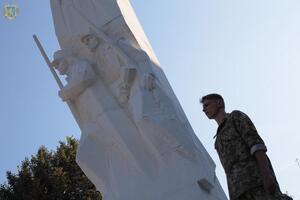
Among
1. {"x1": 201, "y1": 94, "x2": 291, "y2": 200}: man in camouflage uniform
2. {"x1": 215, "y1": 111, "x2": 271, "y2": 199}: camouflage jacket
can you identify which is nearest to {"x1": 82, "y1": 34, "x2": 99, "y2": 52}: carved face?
{"x1": 201, "y1": 94, "x2": 291, "y2": 200}: man in camouflage uniform

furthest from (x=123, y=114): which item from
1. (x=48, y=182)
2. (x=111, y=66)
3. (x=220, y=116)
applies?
(x=48, y=182)

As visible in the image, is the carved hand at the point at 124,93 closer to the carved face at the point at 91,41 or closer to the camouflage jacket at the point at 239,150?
the carved face at the point at 91,41

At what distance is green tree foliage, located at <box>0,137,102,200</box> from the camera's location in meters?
18.6

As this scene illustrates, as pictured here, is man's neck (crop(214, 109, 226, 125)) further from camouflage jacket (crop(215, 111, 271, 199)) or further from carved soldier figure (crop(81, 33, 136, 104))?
carved soldier figure (crop(81, 33, 136, 104))

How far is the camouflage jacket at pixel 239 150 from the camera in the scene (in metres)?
4.13

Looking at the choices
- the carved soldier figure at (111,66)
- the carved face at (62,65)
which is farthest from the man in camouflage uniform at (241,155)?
the carved face at (62,65)

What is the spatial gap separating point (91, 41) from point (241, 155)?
5.54m

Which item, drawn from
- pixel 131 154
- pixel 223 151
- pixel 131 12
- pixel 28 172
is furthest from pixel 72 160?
pixel 223 151

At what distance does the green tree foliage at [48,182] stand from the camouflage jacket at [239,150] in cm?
1497

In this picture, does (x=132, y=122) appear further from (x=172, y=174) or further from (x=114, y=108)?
(x=172, y=174)

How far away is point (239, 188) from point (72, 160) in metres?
17.1

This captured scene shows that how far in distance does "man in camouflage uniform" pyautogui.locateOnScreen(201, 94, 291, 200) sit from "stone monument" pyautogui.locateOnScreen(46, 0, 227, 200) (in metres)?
3.41

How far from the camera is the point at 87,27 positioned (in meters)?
9.51

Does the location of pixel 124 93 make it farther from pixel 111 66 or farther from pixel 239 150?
pixel 239 150
